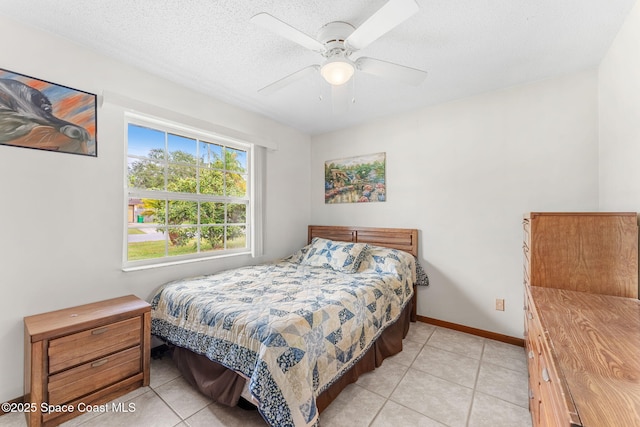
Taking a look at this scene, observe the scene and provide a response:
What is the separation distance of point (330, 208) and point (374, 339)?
6.64 feet

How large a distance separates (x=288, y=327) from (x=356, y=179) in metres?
2.41

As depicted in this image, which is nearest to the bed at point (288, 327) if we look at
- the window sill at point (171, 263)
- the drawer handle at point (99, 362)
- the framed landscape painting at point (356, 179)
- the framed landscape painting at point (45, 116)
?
the window sill at point (171, 263)

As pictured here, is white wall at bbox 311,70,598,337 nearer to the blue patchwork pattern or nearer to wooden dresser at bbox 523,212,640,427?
the blue patchwork pattern

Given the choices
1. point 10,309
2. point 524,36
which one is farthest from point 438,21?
point 10,309

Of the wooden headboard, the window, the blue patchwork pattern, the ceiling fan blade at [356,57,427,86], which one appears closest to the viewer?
the ceiling fan blade at [356,57,427,86]

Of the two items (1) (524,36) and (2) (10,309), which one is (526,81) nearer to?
(1) (524,36)

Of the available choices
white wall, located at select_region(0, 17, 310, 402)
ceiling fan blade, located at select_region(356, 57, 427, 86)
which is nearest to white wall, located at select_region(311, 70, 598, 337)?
ceiling fan blade, located at select_region(356, 57, 427, 86)

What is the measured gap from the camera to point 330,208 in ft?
12.3

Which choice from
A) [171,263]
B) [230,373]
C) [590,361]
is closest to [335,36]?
[590,361]

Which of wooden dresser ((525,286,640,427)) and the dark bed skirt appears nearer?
wooden dresser ((525,286,640,427))

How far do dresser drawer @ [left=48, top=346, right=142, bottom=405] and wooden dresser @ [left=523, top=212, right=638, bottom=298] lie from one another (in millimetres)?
2612

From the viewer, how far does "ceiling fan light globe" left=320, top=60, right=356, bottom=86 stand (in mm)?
1627

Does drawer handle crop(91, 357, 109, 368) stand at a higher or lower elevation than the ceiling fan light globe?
lower

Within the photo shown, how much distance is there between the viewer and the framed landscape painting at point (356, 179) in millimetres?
3322
